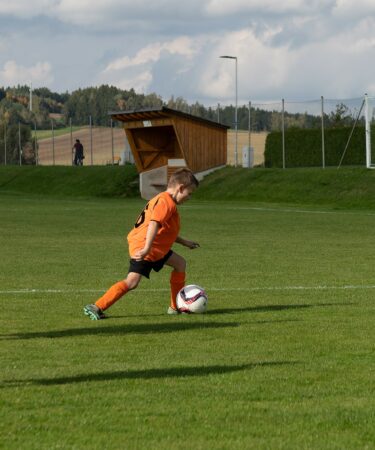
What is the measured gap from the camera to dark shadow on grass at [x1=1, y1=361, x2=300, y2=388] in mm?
7340

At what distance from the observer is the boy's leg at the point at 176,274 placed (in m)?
11.2

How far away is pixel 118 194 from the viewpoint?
55375mm

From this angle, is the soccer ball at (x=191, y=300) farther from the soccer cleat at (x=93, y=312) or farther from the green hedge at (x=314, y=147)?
the green hedge at (x=314, y=147)

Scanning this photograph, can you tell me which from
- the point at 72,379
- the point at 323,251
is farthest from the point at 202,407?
the point at 323,251

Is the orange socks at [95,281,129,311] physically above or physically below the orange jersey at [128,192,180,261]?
below

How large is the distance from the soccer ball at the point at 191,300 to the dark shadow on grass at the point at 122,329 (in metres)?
0.62

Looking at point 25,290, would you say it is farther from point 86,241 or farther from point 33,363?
point 86,241

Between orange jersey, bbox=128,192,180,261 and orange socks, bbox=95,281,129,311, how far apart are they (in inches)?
12.5

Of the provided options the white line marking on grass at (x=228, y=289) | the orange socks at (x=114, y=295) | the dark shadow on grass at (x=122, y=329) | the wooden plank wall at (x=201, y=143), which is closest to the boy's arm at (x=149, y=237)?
the orange socks at (x=114, y=295)

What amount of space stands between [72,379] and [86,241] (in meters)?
15.3

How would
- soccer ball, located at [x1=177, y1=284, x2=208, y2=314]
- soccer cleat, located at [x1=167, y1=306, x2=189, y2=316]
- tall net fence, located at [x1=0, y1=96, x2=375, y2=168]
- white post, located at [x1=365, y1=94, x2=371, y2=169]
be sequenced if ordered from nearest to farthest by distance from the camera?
1. soccer ball, located at [x1=177, y1=284, x2=208, y2=314]
2. soccer cleat, located at [x1=167, y1=306, x2=189, y2=316]
3. white post, located at [x1=365, y1=94, x2=371, y2=169]
4. tall net fence, located at [x1=0, y1=96, x2=375, y2=168]

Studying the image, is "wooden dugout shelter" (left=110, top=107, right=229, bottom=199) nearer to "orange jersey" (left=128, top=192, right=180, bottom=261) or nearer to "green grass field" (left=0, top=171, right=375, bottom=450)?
"green grass field" (left=0, top=171, right=375, bottom=450)

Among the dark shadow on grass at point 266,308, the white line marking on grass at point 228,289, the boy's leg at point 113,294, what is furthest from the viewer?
the white line marking on grass at point 228,289

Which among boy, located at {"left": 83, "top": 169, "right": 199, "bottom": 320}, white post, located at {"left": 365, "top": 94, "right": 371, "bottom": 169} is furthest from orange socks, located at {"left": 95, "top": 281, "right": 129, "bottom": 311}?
white post, located at {"left": 365, "top": 94, "right": 371, "bottom": 169}
